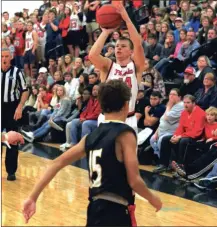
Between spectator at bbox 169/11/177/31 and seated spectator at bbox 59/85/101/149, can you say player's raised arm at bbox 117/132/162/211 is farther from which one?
spectator at bbox 169/11/177/31

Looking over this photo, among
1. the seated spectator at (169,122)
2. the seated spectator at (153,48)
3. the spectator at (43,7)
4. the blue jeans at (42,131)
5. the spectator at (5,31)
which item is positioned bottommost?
the blue jeans at (42,131)

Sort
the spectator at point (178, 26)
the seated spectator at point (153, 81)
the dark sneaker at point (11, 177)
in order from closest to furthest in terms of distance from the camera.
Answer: the dark sneaker at point (11, 177) < the seated spectator at point (153, 81) < the spectator at point (178, 26)

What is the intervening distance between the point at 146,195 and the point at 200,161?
14.0 ft

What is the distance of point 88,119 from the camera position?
9445 millimetres

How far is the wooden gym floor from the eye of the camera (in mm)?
5391

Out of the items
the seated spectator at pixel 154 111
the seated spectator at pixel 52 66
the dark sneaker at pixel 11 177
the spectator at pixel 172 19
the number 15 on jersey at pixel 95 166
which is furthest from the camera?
the seated spectator at pixel 52 66

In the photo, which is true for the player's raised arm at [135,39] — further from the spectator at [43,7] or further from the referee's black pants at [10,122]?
the spectator at [43,7]

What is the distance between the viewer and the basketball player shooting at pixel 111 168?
2.92m

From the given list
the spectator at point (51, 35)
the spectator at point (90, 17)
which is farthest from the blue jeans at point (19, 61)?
the spectator at point (90, 17)

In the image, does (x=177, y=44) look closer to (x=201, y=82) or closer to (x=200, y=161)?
(x=201, y=82)

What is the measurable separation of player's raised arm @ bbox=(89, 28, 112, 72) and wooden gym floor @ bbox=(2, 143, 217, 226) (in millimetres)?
1524

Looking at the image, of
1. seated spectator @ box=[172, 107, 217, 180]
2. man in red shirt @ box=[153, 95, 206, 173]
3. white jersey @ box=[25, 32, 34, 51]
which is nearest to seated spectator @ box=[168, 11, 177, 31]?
white jersey @ box=[25, 32, 34, 51]

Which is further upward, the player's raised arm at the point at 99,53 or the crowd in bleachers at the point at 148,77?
the player's raised arm at the point at 99,53

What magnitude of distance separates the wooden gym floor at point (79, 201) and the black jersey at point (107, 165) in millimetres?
2368
